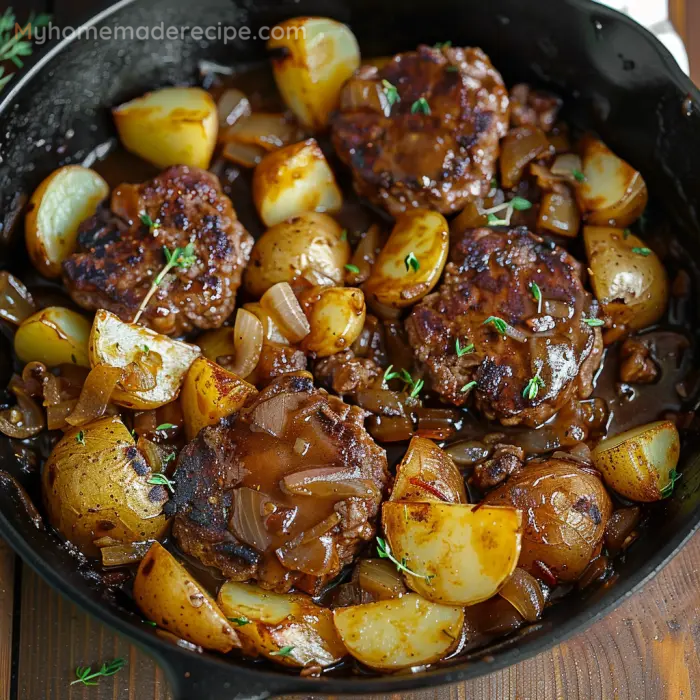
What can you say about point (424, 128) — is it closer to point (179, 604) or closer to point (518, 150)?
point (518, 150)

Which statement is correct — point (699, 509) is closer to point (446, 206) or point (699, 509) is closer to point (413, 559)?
point (413, 559)

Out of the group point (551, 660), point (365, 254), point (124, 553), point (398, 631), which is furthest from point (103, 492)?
point (551, 660)

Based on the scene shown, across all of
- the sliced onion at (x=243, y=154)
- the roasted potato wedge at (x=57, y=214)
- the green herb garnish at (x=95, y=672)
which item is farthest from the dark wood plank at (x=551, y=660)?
the sliced onion at (x=243, y=154)

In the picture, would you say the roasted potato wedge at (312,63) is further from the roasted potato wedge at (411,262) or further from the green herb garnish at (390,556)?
the green herb garnish at (390,556)

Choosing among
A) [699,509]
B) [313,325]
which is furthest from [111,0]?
[699,509]

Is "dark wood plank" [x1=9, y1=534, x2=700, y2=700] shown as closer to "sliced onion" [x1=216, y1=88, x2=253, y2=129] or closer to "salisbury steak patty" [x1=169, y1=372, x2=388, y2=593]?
"salisbury steak patty" [x1=169, y1=372, x2=388, y2=593]

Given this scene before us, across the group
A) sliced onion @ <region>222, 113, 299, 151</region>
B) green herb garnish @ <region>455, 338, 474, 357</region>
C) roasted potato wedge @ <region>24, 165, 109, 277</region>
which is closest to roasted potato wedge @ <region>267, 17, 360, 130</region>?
sliced onion @ <region>222, 113, 299, 151</region>
